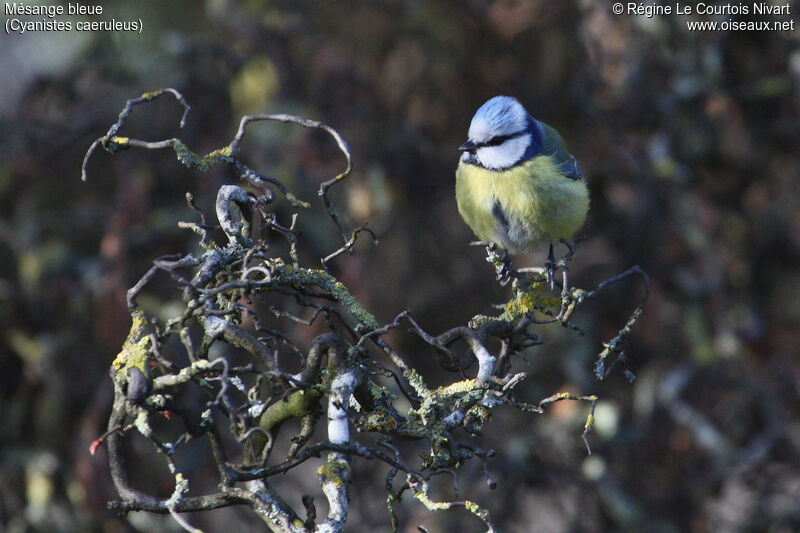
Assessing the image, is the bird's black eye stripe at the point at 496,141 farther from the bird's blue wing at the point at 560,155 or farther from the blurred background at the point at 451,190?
the blurred background at the point at 451,190

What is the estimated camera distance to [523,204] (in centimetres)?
212

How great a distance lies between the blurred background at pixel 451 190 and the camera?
288cm

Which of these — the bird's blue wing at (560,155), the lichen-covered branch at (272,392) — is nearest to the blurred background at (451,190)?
the bird's blue wing at (560,155)

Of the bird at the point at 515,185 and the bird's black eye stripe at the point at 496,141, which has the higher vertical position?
the bird's black eye stripe at the point at 496,141

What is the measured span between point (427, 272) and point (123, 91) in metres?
1.52

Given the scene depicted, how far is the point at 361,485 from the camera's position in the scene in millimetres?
2947

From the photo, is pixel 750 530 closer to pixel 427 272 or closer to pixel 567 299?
pixel 427 272

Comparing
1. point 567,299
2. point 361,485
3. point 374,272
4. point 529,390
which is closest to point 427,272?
point 374,272

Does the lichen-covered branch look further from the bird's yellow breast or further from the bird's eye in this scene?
the bird's eye

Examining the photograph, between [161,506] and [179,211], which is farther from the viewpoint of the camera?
[179,211]

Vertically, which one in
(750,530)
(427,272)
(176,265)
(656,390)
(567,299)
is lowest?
(750,530)

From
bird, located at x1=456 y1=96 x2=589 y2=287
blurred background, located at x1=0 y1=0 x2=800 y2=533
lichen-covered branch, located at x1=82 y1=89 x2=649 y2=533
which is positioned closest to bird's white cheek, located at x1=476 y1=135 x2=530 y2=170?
bird, located at x1=456 y1=96 x2=589 y2=287

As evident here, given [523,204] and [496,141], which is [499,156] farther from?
[523,204]

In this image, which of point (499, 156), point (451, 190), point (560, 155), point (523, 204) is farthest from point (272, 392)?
point (451, 190)
